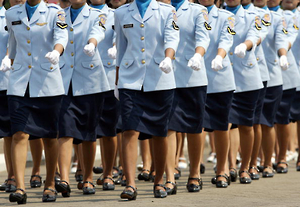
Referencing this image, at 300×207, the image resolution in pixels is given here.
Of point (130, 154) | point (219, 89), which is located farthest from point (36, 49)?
point (219, 89)

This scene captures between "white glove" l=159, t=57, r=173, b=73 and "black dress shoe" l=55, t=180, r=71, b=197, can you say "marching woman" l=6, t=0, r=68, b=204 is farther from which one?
"white glove" l=159, t=57, r=173, b=73

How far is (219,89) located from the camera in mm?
8383

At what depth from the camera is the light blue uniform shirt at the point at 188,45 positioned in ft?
25.7

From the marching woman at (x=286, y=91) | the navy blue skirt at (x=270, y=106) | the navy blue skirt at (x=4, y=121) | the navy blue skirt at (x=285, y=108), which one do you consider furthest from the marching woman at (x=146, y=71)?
the navy blue skirt at (x=285, y=108)

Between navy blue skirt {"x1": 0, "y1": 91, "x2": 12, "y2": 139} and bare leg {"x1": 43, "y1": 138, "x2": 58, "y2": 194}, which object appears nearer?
bare leg {"x1": 43, "y1": 138, "x2": 58, "y2": 194}

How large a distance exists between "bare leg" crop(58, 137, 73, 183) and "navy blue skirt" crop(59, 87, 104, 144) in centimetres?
6

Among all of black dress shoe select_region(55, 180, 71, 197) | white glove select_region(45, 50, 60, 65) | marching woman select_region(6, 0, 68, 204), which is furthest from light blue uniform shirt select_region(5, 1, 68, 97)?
black dress shoe select_region(55, 180, 71, 197)

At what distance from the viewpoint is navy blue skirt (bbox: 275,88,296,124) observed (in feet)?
33.6

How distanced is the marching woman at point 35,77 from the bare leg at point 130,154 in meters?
0.65

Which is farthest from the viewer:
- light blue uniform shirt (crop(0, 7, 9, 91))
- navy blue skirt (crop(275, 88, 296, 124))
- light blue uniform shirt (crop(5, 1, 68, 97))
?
navy blue skirt (crop(275, 88, 296, 124))

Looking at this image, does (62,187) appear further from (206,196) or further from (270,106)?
(270,106)

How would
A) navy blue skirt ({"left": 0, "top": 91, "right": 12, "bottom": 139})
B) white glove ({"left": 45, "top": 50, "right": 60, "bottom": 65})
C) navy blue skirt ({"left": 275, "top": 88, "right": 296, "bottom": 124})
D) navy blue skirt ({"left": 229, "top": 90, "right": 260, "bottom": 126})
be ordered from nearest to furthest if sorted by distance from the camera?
white glove ({"left": 45, "top": 50, "right": 60, "bottom": 65})
navy blue skirt ({"left": 0, "top": 91, "right": 12, "bottom": 139})
navy blue skirt ({"left": 229, "top": 90, "right": 260, "bottom": 126})
navy blue skirt ({"left": 275, "top": 88, "right": 296, "bottom": 124})

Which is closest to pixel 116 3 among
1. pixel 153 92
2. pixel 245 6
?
pixel 245 6

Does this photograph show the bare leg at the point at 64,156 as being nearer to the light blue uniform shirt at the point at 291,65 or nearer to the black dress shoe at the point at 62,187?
the black dress shoe at the point at 62,187
